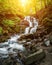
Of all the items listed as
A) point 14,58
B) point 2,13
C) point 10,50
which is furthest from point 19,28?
point 14,58

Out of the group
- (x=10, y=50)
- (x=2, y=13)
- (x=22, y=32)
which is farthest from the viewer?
(x=2, y=13)

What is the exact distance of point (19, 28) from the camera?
1659 centimetres

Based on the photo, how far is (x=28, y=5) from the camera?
1170 inches

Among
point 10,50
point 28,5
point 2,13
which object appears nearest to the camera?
point 10,50

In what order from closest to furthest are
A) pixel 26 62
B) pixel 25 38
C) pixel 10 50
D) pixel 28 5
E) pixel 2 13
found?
1. pixel 26 62
2. pixel 10 50
3. pixel 25 38
4. pixel 2 13
5. pixel 28 5

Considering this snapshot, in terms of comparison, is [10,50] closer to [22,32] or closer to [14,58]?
[14,58]

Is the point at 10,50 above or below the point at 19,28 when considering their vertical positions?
below

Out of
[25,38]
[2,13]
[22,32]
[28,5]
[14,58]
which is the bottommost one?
[14,58]

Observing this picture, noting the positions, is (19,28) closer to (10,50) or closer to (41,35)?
(41,35)

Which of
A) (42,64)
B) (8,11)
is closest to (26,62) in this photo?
(42,64)

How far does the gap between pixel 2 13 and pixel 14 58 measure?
9797mm

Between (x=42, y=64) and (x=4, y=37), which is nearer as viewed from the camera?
(x=42, y=64)

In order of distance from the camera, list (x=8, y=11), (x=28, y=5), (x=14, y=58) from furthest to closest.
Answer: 1. (x=28, y=5)
2. (x=8, y=11)
3. (x=14, y=58)

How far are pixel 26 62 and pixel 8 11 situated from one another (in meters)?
12.2
